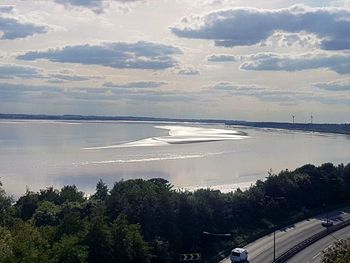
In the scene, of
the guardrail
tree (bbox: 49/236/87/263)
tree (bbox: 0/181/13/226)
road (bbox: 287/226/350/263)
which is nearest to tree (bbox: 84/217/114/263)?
tree (bbox: 49/236/87/263)

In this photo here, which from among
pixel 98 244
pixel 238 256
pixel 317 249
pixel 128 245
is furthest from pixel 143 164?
pixel 98 244

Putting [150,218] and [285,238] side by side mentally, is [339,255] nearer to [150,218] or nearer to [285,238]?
[150,218]

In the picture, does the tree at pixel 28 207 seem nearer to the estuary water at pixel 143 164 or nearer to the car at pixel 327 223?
the estuary water at pixel 143 164

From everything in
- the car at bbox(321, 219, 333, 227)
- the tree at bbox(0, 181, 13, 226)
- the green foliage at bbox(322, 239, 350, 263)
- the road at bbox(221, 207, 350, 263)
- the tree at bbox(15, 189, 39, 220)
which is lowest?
the road at bbox(221, 207, 350, 263)

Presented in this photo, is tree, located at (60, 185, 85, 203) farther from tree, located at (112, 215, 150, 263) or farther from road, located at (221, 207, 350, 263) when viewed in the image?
road, located at (221, 207, 350, 263)

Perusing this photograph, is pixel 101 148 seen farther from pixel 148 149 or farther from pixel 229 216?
pixel 229 216

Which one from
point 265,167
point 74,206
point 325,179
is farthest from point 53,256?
point 265,167
